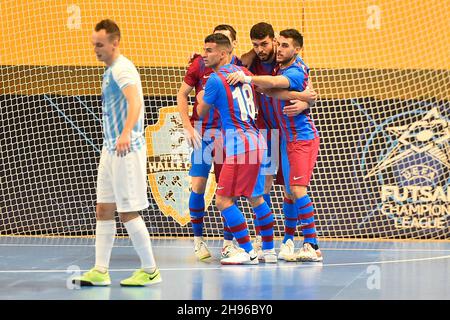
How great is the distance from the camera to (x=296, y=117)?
24.3ft

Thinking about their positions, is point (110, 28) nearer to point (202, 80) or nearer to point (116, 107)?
point (116, 107)

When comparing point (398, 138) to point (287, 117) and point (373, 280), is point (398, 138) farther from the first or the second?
point (373, 280)

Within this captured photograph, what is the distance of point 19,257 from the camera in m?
7.66

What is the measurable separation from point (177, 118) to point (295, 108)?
2599 mm

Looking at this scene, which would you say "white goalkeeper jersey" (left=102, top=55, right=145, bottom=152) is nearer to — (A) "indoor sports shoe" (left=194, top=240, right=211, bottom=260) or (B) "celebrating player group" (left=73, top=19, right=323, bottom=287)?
(B) "celebrating player group" (left=73, top=19, right=323, bottom=287)

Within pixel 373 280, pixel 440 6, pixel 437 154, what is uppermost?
pixel 440 6

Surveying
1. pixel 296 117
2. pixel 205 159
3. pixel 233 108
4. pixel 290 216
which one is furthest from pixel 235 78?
pixel 290 216

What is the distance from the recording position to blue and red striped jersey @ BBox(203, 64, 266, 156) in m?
6.84

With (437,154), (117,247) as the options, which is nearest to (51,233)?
(117,247)

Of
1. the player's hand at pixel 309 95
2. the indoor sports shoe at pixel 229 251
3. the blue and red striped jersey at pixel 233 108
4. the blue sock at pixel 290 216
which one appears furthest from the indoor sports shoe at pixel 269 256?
the player's hand at pixel 309 95

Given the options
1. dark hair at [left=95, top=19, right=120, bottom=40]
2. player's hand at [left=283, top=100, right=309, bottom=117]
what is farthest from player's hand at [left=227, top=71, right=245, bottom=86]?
dark hair at [left=95, top=19, right=120, bottom=40]
